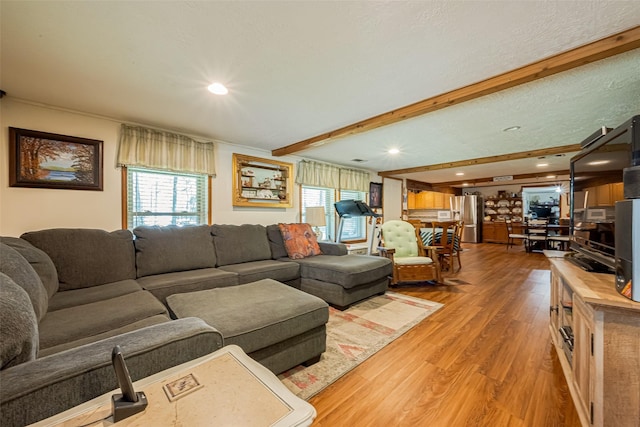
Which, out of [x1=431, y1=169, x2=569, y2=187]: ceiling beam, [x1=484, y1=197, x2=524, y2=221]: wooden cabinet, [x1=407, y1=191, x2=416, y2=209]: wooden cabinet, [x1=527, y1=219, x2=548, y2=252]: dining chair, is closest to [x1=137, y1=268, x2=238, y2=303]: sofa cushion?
[x1=407, y1=191, x2=416, y2=209]: wooden cabinet

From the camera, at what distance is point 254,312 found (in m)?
1.67

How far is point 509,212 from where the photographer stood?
9.15 meters

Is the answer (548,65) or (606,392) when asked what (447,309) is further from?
(548,65)

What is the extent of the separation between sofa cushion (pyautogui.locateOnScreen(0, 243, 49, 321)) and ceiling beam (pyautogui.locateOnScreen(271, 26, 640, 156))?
289cm

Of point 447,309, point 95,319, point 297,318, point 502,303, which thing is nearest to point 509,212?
point 502,303

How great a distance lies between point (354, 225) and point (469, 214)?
19.1ft

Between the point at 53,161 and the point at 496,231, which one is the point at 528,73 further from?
the point at 496,231

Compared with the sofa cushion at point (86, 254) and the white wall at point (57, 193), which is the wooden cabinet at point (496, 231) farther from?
the white wall at point (57, 193)

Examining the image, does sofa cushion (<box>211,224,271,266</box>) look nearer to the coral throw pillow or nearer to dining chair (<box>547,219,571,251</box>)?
the coral throw pillow

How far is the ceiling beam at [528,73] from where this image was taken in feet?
4.87

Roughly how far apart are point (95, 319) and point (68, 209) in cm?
180

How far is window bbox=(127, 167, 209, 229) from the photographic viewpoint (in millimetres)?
3028

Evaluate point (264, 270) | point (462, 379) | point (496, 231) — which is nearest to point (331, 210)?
point (264, 270)

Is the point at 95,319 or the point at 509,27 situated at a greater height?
the point at 509,27
